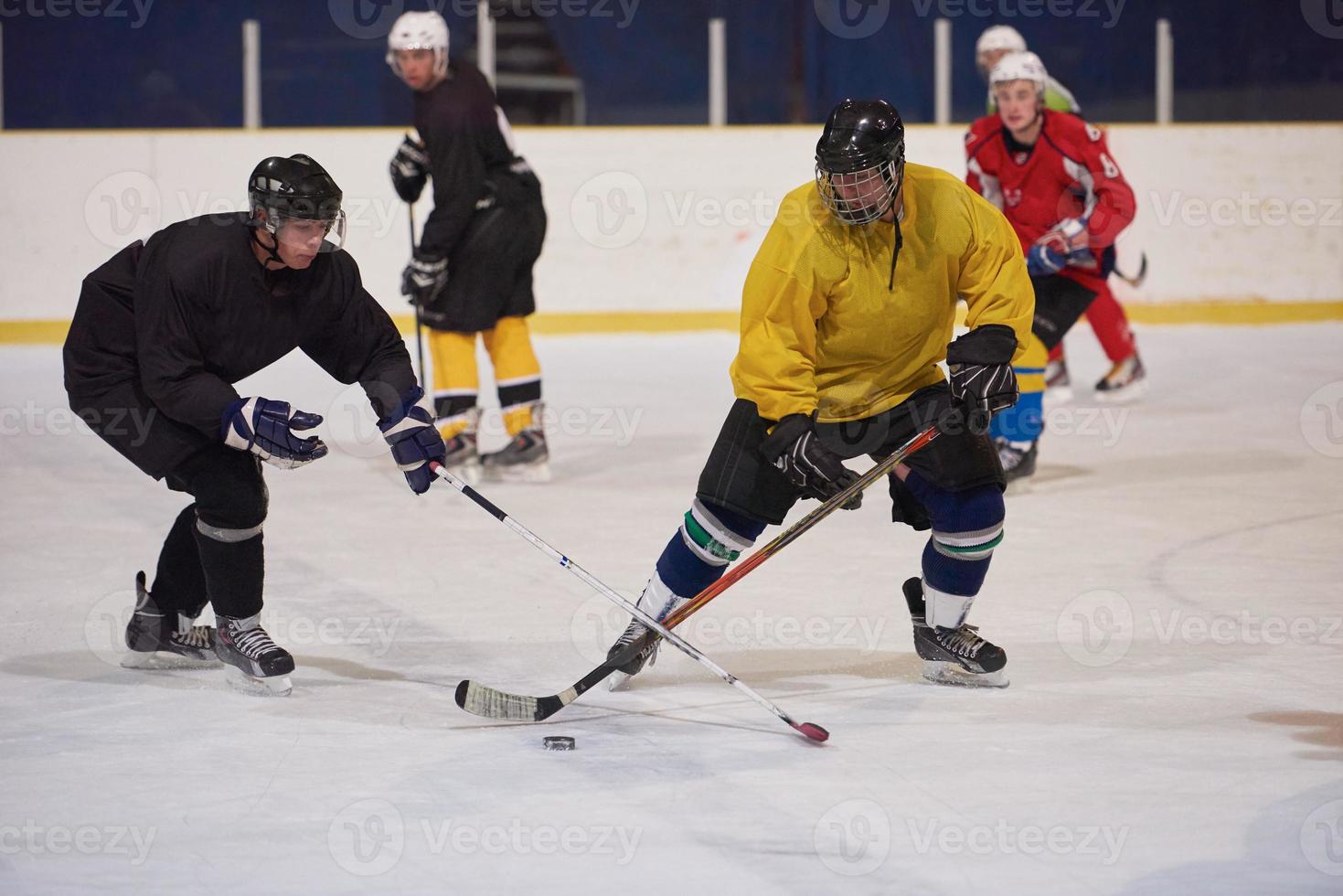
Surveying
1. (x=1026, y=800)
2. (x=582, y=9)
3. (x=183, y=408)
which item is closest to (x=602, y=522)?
(x=183, y=408)

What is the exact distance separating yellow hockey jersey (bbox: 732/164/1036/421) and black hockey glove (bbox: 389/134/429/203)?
2617 millimetres

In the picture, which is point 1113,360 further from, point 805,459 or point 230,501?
point 230,501

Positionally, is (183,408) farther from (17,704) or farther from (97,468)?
(97,468)

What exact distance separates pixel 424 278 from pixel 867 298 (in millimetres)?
2544

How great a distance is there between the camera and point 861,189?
257 centimetres

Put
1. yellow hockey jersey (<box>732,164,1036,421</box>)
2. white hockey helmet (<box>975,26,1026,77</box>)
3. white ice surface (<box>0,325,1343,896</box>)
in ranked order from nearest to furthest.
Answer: white ice surface (<box>0,325,1343,896</box>), yellow hockey jersey (<box>732,164,1036,421</box>), white hockey helmet (<box>975,26,1026,77</box>)

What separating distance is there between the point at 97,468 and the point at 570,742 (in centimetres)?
318

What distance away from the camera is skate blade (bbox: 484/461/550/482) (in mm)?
5098

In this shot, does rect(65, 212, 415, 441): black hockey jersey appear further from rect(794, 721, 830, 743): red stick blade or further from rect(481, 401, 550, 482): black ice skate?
rect(481, 401, 550, 482): black ice skate

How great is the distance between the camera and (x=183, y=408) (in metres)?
2.72

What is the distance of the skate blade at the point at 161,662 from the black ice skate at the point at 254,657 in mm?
161

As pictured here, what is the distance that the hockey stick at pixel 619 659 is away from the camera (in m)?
2.65

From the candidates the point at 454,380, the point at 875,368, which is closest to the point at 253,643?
the point at 875,368

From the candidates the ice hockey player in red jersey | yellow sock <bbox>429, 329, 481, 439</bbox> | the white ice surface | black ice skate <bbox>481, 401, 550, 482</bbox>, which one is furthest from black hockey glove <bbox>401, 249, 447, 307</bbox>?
the ice hockey player in red jersey
